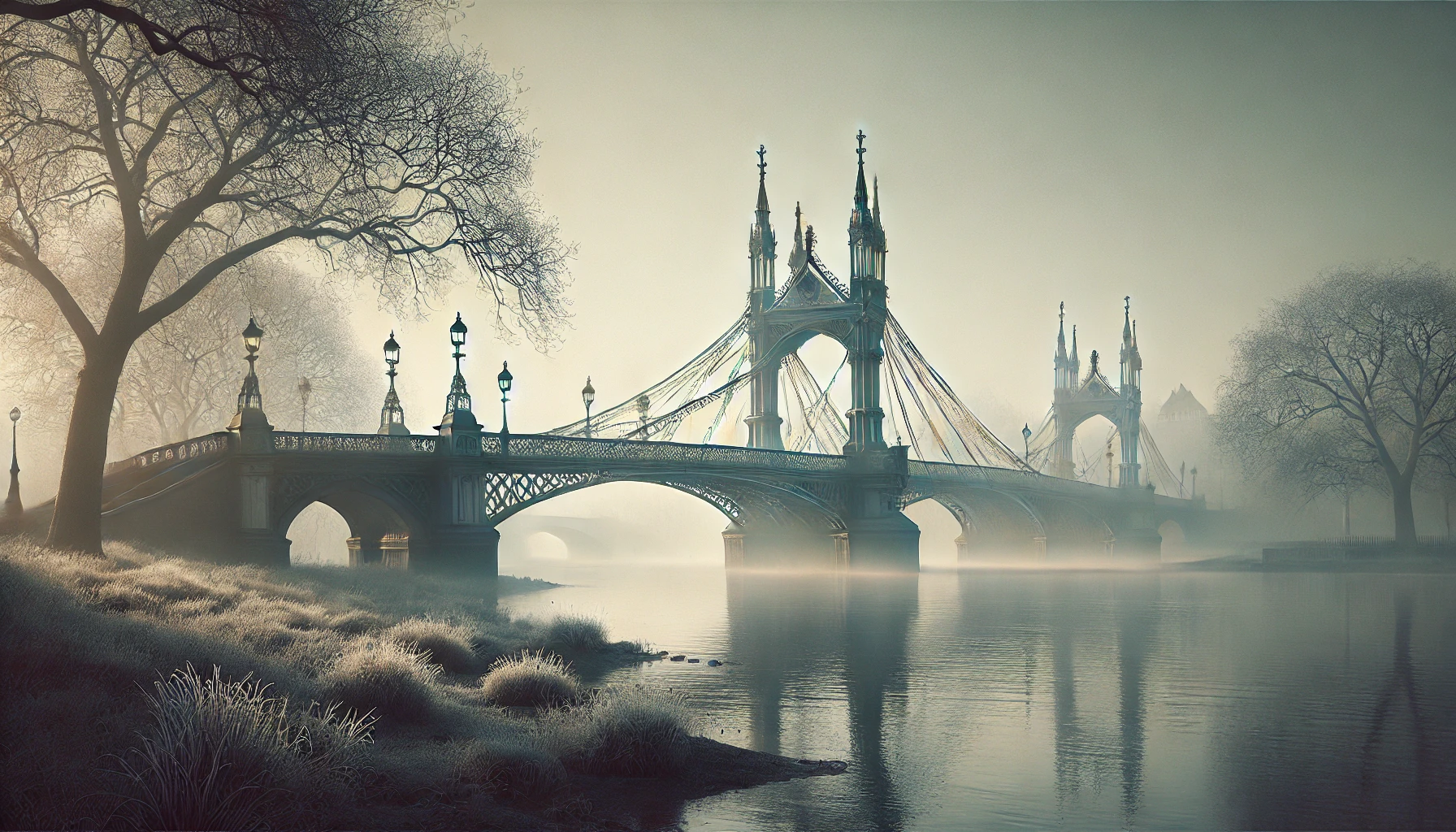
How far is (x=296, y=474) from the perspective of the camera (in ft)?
130

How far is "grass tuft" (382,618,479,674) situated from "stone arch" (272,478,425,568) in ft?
63.9

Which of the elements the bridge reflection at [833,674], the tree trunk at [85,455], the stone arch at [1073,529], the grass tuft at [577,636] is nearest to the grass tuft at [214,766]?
the bridge reflection at [833,674]

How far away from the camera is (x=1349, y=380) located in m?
59.7

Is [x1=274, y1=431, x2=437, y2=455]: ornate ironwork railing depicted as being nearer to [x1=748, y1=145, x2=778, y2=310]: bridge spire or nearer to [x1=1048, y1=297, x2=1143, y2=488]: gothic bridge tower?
[x1=748, y1=145, x2=778, y2=310]: bridge spire

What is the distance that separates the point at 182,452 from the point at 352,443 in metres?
7.35

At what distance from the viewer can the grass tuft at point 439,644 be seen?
742 inches

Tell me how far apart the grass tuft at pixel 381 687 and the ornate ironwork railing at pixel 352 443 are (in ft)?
82.1

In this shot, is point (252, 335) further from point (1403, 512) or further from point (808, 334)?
point (1403, 512)

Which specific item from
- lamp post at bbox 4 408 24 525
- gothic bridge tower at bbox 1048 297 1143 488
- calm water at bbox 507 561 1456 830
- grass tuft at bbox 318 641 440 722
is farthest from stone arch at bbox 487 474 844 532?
gothic bridge tower at bbox 1048 297 1143 488

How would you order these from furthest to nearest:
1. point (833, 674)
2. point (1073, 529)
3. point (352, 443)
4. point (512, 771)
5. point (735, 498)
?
point (1073, 529)
point (735, 498)
point (352, 443)
point (833, 674)
point (512, 771)

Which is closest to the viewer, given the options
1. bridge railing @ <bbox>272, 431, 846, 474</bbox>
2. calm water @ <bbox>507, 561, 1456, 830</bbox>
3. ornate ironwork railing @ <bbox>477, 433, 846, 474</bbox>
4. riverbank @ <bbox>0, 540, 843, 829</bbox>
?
riverbank @ <bbox>0, 540, 843, 829</bbox>

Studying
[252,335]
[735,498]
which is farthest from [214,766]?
[735,498]

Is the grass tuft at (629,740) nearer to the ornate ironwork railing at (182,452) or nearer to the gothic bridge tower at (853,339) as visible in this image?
the ornate ironwork railing at (182,452)

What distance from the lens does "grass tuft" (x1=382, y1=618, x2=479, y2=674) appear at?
18.9 metres
